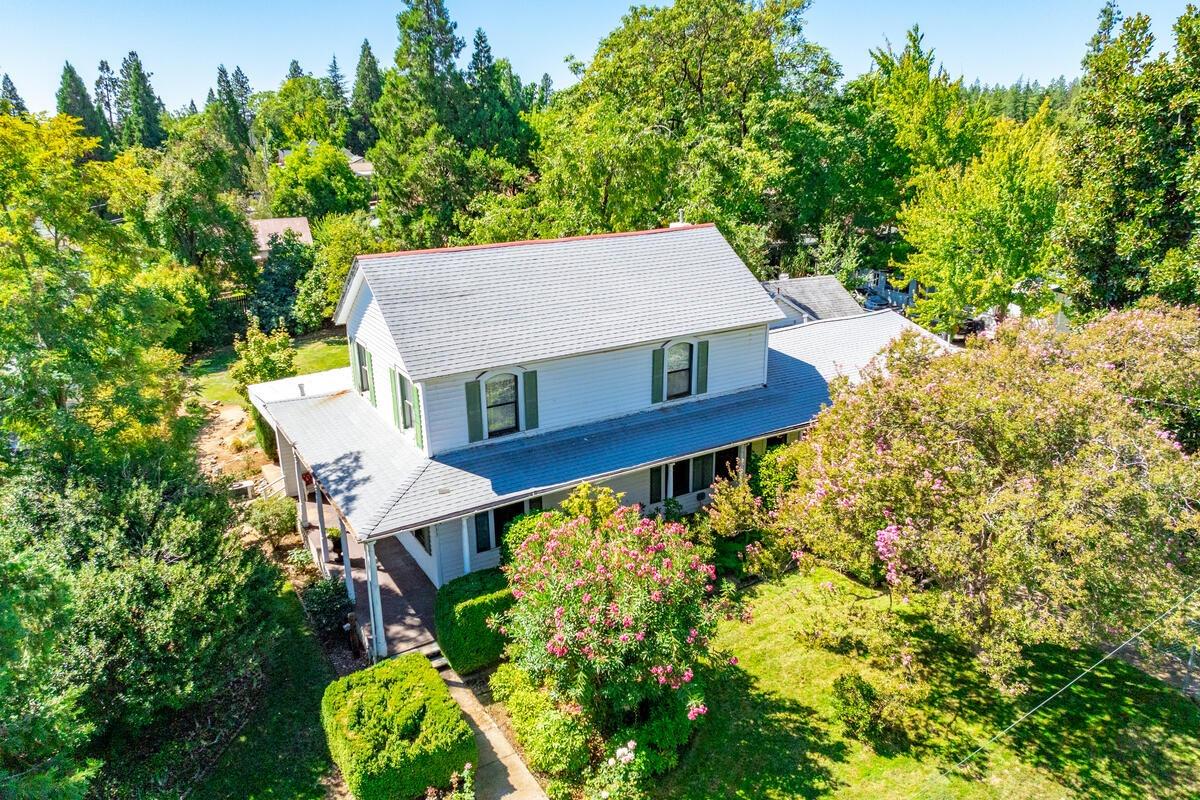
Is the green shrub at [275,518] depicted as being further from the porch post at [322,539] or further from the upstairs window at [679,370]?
the upstairs window at [679,370]

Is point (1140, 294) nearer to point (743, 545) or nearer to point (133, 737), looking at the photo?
point (743, 545)

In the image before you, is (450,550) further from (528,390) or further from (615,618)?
(615,618)

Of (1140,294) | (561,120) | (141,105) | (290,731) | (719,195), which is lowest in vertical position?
(290,731)

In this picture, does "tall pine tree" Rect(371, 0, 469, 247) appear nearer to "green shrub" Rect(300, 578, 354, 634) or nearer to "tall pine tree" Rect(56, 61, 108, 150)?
"green shrub" Rect(300, 578, 354, 634)

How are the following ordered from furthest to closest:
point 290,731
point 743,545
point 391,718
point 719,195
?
point 719,195 < point 743,545 < point 290,731 < point 391,718


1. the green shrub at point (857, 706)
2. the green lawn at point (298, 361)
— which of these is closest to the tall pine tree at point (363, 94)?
the green lawn at point (298, 361)

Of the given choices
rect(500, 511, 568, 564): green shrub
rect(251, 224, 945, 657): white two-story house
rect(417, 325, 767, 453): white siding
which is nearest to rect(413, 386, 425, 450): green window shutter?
rect(251, 224, 945, 657): white two-story house

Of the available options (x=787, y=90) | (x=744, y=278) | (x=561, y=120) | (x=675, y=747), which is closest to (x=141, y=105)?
(x=561, y=120)

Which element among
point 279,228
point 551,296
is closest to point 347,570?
point 551,296

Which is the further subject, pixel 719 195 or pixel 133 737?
pixel 719 195
